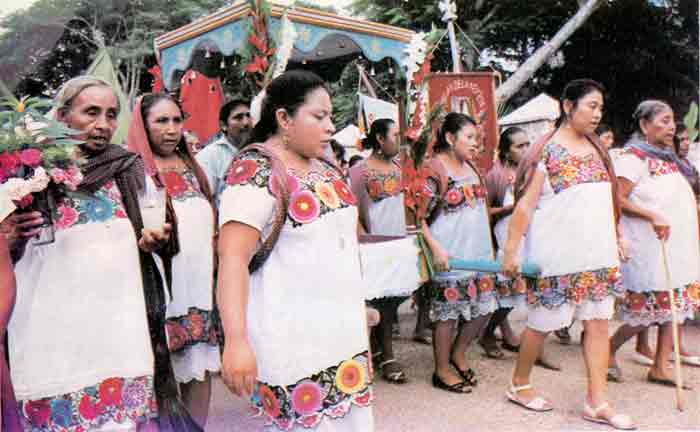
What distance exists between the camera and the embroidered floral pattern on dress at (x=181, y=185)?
3.04m

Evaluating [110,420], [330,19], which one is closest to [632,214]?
[330,19]

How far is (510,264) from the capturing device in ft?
11.5

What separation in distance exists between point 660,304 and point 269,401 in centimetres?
296

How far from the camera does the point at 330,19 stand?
4523mm

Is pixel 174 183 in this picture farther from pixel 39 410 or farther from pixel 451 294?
pixel 451 294

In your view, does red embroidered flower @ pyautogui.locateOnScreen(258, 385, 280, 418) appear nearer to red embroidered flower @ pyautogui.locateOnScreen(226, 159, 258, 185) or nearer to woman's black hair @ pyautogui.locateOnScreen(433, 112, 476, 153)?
red embroidered flower @ pyautogui.locateOnScreen(226, 159, 258, 185)

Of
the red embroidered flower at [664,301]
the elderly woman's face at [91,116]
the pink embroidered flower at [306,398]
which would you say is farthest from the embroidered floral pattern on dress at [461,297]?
the elderly woman's face at [91,116]

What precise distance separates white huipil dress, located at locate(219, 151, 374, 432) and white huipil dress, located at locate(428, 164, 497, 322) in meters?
2.27

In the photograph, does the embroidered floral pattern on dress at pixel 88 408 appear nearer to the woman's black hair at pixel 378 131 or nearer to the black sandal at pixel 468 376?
the black sandal at pixel 468 376

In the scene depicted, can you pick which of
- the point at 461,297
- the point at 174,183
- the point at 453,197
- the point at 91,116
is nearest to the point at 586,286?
the point at 461,297

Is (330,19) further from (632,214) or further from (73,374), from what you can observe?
(73,374)

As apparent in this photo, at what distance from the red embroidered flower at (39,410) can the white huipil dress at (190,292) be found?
3.11 feet

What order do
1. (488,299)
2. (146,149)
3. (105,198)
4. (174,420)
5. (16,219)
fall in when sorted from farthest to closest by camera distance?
1. (488,299)
2. (146,149)
3. (174,420)
4. (105,198)
5. (16,219)

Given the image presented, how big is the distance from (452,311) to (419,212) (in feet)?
2.29
